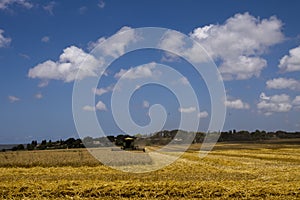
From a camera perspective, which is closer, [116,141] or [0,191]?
[0,191]

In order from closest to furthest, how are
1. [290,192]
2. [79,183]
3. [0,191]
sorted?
1. [290,192]
2. [0,191]
3. [79,183]

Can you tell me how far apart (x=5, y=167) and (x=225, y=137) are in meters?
118

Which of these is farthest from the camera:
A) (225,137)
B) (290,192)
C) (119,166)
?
(225,137)

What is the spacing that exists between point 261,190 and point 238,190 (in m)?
0.83

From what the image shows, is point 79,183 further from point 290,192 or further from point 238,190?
point 290,192

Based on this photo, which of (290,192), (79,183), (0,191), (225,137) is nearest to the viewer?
(290,192)

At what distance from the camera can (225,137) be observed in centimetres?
14100

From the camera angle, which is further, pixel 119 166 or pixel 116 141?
pixel 116 141

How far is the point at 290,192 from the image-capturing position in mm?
13680

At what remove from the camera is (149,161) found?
98.6ft

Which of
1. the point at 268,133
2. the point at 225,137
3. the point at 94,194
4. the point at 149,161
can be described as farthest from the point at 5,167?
the point at 268,133

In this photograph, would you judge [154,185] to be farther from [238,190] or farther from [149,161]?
[149,161]

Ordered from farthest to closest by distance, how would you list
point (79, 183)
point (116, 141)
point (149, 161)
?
point (116, 141), point (149, 161), point (79, 183)

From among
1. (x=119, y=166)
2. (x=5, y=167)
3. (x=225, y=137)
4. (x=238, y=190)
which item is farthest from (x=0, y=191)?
(x=225, y=137)
